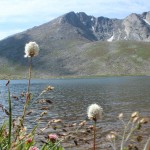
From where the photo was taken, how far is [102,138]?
88.8 ft

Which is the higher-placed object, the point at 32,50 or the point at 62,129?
the point at 32,50

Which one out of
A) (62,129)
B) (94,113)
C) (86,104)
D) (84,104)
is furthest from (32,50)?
(84,104)

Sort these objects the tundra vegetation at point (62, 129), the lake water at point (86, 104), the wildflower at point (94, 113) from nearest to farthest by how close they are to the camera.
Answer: the tundra vegetation at point (62, 129), the wildflower at point (94, 113), the lake water at point (86, 104)

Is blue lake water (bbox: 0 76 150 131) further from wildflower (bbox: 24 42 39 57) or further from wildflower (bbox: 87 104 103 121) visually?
wildflower (bbox: 87 104 103 121)

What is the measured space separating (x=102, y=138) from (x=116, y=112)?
717 inches

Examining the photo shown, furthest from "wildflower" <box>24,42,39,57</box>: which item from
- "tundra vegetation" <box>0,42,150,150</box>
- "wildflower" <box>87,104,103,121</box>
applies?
"wildflower" <box>87,104,103,121</box>

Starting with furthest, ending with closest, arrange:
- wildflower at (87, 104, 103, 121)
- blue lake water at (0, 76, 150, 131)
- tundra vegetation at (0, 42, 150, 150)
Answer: blue lake water at (0, 76, 150, 131) → wildflower at (87, 104, 103, 121) → tundra vegetation at (0, 42, 150, 150)

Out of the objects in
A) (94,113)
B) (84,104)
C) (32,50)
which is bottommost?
(84,104)

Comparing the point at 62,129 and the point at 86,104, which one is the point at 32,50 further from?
the point at 86,104

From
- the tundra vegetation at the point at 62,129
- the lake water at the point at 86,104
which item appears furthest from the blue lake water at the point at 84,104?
the tundra vegetation at the point at 62,129

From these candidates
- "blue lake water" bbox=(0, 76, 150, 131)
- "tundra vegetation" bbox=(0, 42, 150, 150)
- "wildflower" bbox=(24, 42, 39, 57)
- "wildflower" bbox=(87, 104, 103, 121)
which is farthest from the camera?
"blue lake water" bbox=(0, 76, 150, 131)

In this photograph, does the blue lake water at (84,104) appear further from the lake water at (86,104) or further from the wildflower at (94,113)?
the wildflower at (94,113)

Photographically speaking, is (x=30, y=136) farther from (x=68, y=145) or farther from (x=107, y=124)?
(x=107, y=124)

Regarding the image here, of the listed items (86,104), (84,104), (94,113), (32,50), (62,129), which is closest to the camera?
(94,113)
